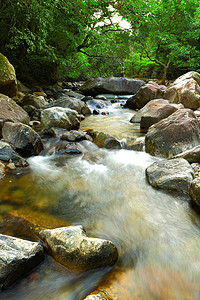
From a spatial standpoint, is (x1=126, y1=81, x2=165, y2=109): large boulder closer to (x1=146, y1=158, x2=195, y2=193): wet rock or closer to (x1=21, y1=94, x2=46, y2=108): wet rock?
(x1=21, y1=94, x2=46, y2=108): wet rock

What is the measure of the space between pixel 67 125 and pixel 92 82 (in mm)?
10915

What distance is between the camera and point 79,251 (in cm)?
171

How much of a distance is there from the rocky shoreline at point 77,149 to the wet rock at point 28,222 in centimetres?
2

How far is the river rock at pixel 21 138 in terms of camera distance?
436 centimetres

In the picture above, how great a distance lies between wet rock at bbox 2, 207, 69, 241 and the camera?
2.13m

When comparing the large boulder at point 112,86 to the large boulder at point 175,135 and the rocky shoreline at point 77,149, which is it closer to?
the rocky shoreline at point 77,149

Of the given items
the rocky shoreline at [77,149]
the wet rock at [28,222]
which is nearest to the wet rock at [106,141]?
the rocky shoreline at [77,149]

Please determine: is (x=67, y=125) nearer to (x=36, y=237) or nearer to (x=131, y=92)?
(x=36, y=237)

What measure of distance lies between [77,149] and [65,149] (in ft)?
1.16

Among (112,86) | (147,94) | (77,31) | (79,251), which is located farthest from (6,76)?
(112,86)

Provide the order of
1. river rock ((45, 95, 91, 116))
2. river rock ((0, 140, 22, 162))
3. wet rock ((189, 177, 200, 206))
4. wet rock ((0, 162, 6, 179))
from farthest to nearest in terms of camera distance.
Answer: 1. river rock ((45, 95, 91, 116))
2. river rock ((0, 140, 22, 162))
3. wet rock ((0, 162, 6, 179))
4. wet rock ((189, 177, 200, 206))

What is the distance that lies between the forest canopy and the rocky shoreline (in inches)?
91.3

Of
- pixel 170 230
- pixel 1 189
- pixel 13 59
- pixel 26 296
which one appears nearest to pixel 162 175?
pixel 170 230

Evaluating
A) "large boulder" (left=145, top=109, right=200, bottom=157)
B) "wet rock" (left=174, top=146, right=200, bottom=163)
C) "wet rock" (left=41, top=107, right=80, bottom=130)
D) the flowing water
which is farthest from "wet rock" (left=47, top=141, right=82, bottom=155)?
"wet rock" (left=174, top=146, right=200, bottom=163)
